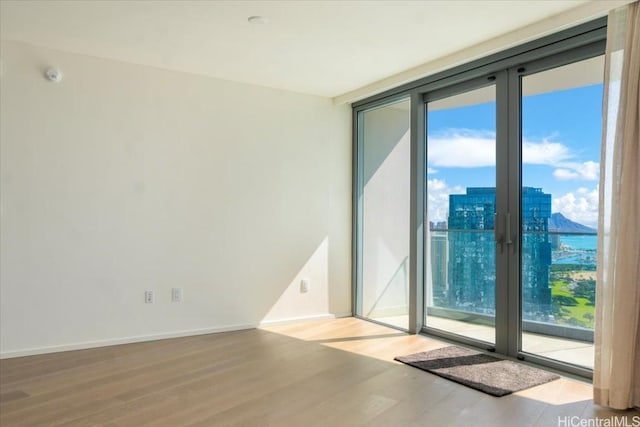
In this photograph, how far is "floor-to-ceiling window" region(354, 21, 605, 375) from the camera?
3461 millimetres

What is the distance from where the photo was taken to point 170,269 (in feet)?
14.9

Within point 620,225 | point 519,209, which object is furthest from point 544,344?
point 620,225

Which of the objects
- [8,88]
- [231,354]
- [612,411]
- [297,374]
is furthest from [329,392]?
[8,88]

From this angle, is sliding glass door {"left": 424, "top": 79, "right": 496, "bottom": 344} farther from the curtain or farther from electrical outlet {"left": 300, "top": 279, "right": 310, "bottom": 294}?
electrical outlet {"left": 300, "top": 279, "right": 310, "bottom": 294}

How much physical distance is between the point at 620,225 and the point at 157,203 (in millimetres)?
3627

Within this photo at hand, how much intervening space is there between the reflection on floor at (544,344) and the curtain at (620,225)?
53 centimetres

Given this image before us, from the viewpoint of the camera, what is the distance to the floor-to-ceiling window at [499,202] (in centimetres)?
346

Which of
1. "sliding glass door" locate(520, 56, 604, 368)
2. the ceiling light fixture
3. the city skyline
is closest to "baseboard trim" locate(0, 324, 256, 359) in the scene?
Answer: the city skyline

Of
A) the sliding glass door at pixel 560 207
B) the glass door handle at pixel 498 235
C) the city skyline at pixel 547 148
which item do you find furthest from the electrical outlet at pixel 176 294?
the sliding glass door at pixel 560 207

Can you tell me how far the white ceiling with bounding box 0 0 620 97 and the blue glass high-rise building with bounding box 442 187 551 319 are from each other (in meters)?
1.29

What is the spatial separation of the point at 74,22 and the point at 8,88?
0.90 m

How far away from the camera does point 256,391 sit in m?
3.13

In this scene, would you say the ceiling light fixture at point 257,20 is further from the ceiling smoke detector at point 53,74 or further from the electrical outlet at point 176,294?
the electrical outlet at point 176,294

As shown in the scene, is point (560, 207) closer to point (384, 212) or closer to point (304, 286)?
point (384, 212)
